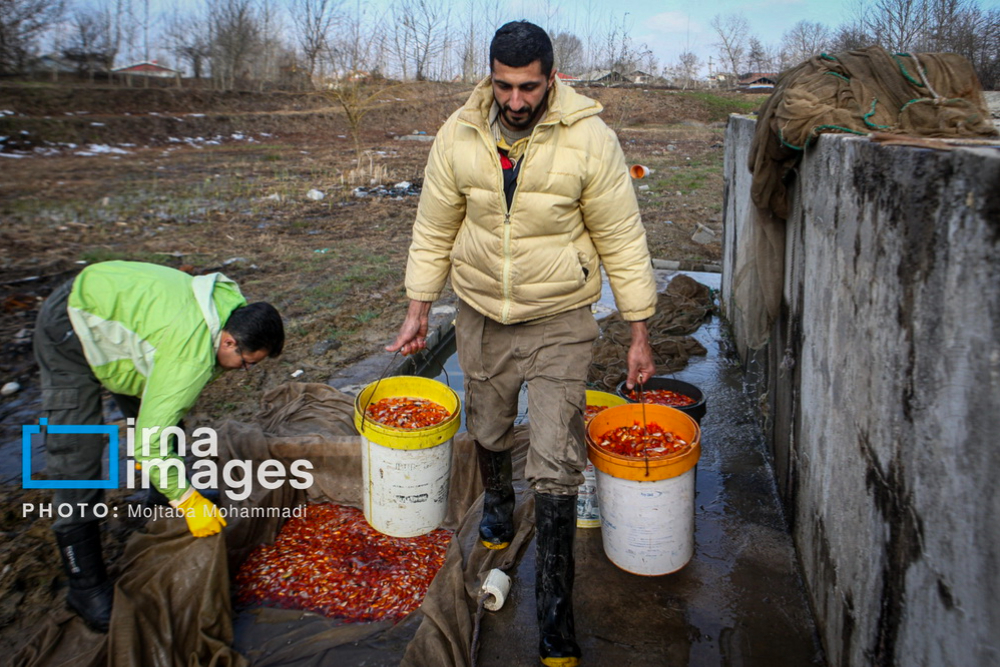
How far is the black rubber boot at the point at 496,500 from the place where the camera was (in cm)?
332

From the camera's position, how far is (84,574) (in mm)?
2979

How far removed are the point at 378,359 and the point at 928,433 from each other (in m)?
4.52

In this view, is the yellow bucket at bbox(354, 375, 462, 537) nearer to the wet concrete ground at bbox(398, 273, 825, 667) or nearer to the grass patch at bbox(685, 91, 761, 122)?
the wet concrete ground at bbox(398, 273, 825, 667)

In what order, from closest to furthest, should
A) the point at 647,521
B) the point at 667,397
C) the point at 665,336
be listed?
the point at 647,521 < the point at 667,397 < the point at 665,336

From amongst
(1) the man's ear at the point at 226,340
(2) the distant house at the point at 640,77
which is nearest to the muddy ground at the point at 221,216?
(1) the man's ear at the point at 226,340

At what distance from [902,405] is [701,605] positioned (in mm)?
1445

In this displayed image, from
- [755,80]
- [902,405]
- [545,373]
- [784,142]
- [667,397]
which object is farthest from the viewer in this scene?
[755,80]

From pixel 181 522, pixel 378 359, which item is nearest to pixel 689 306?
pixel 378 359

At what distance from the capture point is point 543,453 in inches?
108

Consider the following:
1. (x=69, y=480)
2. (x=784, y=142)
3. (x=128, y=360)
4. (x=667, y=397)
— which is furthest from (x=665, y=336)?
(x=69, y=480)

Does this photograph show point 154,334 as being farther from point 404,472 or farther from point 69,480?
point 404,472

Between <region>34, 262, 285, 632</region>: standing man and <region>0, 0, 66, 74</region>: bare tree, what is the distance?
30.1 meters

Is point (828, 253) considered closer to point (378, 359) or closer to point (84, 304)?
point (84, 304)

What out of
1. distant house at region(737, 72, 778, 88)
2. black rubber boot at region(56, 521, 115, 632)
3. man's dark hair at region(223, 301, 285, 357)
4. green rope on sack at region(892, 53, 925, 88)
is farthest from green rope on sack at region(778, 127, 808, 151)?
distant house at region(737, 72, 778, 88)
